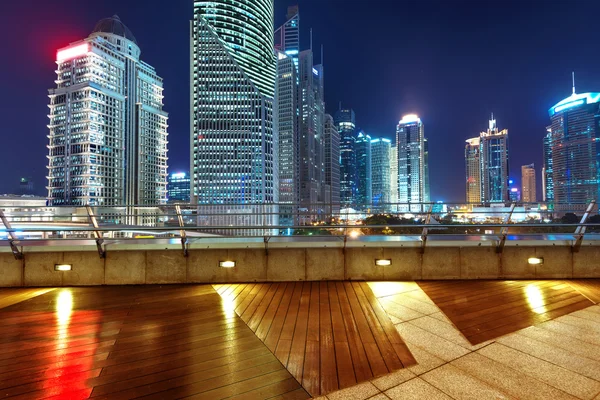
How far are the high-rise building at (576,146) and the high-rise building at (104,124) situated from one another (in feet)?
599

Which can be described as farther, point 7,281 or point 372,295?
point 7,281

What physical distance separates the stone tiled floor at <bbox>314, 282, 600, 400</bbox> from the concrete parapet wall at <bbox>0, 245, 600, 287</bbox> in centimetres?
179

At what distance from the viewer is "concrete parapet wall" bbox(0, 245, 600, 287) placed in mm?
5566

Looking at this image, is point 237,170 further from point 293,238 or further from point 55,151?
point 293,238

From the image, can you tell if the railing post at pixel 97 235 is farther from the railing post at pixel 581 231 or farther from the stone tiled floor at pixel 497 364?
the railing post at pixel 581 231

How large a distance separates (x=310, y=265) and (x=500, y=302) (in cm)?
324

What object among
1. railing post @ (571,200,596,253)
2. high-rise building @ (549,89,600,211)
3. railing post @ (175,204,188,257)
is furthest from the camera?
high-rise building @ (549,89,600,211)

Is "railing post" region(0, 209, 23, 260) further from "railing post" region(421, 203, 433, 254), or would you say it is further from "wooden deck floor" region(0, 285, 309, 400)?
"railing post" region(421, 203, 433, 254)

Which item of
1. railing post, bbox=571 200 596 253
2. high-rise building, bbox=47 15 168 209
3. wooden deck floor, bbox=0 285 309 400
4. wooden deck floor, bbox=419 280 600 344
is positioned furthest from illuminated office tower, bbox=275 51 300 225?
wooden deck floor, bbox=0 285 309 400

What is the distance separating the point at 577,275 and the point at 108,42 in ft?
559

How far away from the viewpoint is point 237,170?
123500 millimetres

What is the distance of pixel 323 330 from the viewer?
3.59 meters

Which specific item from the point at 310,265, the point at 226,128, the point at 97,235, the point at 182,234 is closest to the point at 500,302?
the point at 310,265

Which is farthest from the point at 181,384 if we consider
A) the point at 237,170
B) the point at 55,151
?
the point at 55,151
